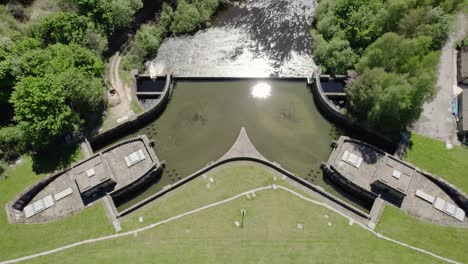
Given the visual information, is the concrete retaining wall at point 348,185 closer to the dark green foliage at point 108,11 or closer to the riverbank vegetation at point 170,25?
the riverbank vegetation at point 170,25

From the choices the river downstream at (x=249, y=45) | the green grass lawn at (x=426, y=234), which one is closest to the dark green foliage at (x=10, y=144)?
the river downstream at (x=249, y=45)

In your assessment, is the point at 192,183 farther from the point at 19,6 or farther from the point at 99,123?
the point at 19,6

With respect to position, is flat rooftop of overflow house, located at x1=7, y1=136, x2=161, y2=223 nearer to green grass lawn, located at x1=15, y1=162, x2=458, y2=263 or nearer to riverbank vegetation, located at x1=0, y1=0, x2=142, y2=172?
green grass lawn, located at x1=15, y1=162, x2=458, y2=263

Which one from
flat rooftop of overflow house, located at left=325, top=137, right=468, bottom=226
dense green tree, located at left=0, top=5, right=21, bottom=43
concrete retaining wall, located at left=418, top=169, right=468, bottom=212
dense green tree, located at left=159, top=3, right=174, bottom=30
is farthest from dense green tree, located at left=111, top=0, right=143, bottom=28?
concrete retaining wall, located at left=418, top=169, right=468, bottom=212

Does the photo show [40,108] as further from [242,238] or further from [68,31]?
[242,238]

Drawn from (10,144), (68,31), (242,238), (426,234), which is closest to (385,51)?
(426,234)

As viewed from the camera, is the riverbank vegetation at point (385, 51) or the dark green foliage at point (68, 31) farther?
the dark green foliage at point (68, 31)

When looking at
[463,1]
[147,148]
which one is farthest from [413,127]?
[147,148]
